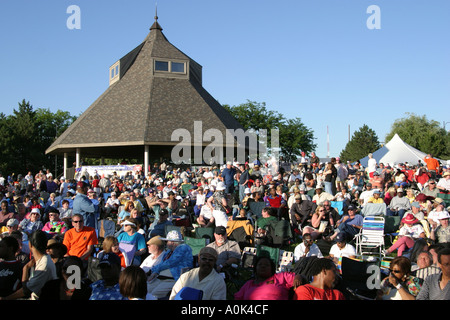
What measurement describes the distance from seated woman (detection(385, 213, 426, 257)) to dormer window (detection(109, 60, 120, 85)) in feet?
104

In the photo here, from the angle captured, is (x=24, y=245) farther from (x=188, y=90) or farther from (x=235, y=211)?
(x=188, y=90)

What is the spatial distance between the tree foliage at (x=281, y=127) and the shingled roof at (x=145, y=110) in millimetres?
15643

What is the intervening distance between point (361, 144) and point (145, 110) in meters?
51.3

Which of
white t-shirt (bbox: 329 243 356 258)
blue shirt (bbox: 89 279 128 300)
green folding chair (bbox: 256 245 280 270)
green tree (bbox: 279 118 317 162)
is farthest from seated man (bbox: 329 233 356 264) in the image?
green tree (bbox: 279 118 317 162)

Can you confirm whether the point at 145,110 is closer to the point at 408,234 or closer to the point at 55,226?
the point at 55,226

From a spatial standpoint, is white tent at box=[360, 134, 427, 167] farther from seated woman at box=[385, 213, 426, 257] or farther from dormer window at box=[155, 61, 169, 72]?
seated woman at box=[385, 213, 426, 257]

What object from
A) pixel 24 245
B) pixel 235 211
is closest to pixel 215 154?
pixel 235 211

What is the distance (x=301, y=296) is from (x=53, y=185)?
57.3 feet

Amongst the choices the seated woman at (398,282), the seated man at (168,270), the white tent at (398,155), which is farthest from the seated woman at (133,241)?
the white tent at (398,155)

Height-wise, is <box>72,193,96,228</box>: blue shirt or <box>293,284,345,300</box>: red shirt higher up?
<box>72,193,96,228</box>: blue shirt

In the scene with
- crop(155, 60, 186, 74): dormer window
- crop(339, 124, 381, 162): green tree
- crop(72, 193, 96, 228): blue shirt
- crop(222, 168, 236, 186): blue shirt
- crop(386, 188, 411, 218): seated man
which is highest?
crop(155, 60, 186, 74): dormer window

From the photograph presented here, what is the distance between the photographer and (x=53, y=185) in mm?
19984

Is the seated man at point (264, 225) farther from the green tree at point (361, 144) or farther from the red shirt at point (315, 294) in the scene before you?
the green tree at point (361, 144)

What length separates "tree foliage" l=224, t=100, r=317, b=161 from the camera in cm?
5325
